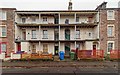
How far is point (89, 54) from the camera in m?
23.8

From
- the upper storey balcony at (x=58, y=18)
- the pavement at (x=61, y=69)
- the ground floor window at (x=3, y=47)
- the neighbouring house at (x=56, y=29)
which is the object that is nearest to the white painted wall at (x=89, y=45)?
the neighbouring house at (x=56, y=29)

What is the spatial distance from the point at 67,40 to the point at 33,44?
6919 millimetres

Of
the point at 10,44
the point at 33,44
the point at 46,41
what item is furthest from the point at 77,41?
the point at 10,44

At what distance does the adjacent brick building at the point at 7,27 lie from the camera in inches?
1205

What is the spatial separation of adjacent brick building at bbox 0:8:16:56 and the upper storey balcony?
1.75 m

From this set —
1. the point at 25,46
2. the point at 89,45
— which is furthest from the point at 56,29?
the point at 89,45

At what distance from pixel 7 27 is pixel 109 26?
18798 millimetres

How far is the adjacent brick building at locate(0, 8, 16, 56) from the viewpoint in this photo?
30609mm

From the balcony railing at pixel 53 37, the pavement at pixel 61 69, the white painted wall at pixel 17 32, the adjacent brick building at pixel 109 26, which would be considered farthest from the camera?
the balcony railing at pixel 53 37

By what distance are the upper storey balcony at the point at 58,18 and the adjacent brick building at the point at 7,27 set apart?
5.75 ft

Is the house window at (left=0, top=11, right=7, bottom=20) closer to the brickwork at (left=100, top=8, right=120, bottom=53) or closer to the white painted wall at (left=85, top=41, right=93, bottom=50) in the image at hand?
the white painted wall at (left=85, top=41, right=93, bottom=50)

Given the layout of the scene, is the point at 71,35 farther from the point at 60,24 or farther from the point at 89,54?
the point at 89,54

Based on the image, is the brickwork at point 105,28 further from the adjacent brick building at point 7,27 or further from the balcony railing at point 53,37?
the adjacent brick building at point 7,27

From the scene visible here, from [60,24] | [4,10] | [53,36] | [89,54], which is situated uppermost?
[4,10]
